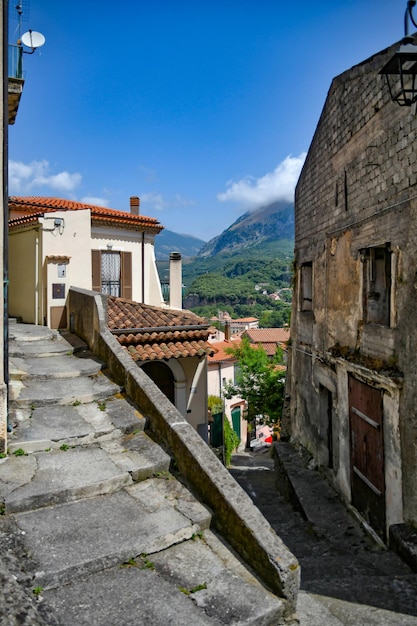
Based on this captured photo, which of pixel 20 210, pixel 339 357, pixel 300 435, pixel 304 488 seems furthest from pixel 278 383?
pixel 20 210

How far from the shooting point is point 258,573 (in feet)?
10.6

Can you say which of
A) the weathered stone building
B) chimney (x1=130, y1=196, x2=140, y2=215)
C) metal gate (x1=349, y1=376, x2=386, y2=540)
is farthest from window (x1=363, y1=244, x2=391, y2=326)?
chimney (x1=130, y1=196, x2=140, y2=215)

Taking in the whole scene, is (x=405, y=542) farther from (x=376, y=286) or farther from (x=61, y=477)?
(x=61, y=477)

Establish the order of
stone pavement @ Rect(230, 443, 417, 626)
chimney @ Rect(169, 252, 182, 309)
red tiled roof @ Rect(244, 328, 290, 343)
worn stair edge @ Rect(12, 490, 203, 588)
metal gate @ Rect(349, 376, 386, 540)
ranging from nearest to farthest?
worn stair edge @ Rect(12, 490, 203, 588), stone pavement @ Rect(230, 443, 417, 626), metal gate @ Rect(349, 376, 386, 540), chimney @ Rect(169, 252, 182, 309), red tiled roof @ Rect(244, 328, 290, 343)

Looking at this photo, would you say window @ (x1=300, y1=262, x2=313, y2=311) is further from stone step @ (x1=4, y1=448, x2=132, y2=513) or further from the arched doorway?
stone step @ (x1=4, y1=448, x2=132, y2=513)

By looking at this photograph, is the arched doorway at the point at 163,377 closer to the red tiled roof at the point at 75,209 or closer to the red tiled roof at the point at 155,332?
the red tiled roof at the point at 155,332

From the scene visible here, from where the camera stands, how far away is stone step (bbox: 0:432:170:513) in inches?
149

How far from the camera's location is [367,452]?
7.77 metres

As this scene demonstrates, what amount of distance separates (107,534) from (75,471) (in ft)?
3.19

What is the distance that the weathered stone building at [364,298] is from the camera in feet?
21.3

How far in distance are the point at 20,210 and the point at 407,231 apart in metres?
12.0

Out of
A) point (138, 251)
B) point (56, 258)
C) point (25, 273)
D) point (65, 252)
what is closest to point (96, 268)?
point (138, 251)

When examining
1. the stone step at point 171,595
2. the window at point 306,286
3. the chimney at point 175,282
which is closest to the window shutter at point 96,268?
the chimney at point 175,282

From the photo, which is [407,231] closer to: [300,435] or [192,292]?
[300,435]
